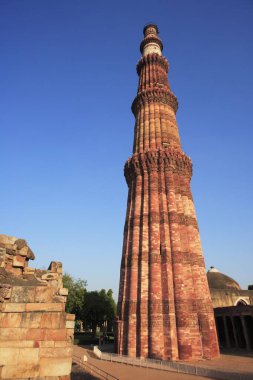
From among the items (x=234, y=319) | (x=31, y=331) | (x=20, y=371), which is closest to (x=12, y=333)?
Result: (x=31, y=331)

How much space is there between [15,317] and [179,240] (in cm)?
1580

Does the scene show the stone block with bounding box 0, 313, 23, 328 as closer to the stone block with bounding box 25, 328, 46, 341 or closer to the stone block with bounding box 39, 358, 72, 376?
the stone block with bounding box 25, 328, 46, 341

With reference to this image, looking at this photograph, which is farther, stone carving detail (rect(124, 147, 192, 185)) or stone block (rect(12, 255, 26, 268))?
stone carving detail (rect(124, 147, 192, 185))

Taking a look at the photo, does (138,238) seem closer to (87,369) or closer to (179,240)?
(179,240)

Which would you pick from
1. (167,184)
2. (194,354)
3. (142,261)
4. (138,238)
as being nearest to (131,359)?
(194,354)

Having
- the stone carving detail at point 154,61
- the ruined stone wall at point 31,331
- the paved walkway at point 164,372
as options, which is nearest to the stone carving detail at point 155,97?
the stone carving detail at point 154,61

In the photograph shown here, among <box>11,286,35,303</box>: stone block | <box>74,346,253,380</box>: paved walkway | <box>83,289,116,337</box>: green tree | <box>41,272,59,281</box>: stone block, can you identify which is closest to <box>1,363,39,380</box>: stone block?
<box>11,286,35,303</box>: stone block

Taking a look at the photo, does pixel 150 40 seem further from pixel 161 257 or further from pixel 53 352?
pixel 53 352

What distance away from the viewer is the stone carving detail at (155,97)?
1094 inches

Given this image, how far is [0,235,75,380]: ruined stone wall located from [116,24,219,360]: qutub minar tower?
Result: 13030 mm

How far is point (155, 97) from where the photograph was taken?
27.8 meters

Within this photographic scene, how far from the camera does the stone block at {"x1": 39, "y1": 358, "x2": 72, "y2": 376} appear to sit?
5.78 m

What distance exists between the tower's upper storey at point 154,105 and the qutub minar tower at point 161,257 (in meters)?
0.10

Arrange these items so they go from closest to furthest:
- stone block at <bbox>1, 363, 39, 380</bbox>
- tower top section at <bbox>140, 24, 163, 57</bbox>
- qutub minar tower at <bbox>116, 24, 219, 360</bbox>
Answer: stone block at <bbox>1, 363, 39, 380</bbox>
qutub minar tower at <bbox>116, 24, 219, 360</bbox>
tower top section at <bbox>140, 24, 163, 57</bbox>
